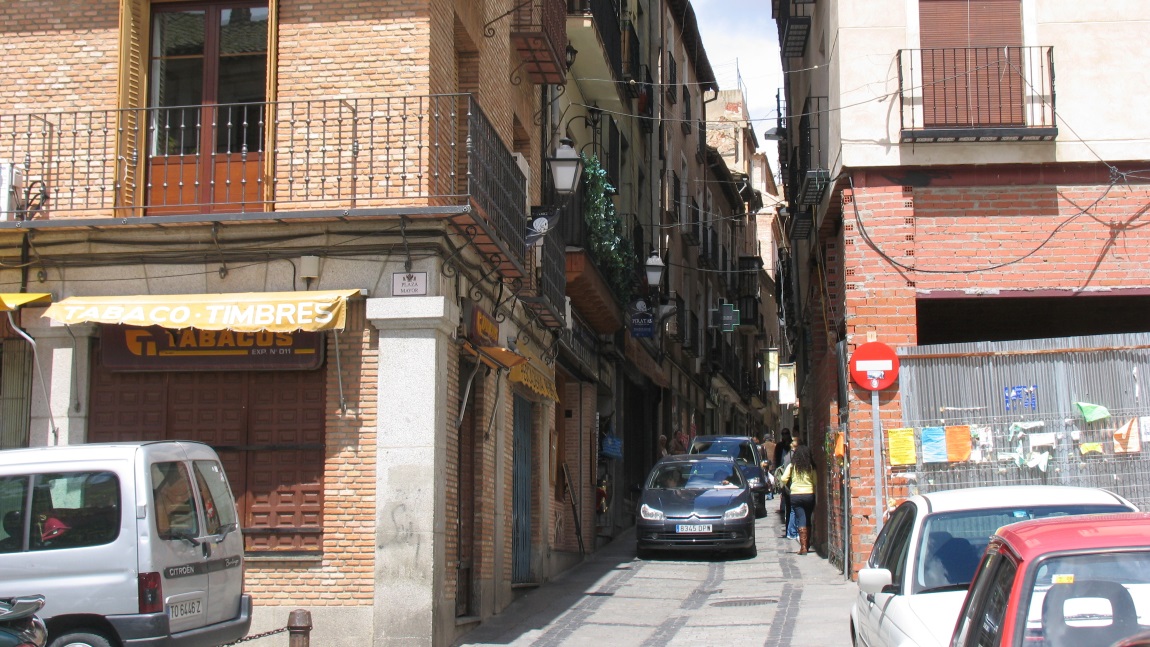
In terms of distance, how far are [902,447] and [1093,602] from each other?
9870mm

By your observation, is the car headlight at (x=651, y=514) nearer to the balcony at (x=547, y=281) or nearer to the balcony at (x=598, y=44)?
the balcony at (x=547, y=281)

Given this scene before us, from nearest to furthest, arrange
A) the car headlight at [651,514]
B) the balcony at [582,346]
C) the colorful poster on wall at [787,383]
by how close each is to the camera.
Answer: the car headlight at [651,514] < the balcony at [582,346] < the colorful poster on wall at [787,383]

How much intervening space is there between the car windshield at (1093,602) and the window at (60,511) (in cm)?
668

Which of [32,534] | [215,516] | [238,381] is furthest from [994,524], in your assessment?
[238,381]

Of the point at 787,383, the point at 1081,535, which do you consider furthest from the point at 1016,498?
the point at 787,383

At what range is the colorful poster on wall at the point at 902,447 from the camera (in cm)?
1424

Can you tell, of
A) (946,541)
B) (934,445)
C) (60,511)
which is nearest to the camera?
(946,541)

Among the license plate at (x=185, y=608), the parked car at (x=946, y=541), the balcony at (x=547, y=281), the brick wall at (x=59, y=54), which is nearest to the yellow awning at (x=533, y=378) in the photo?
the balcony at (x=547, y=281)

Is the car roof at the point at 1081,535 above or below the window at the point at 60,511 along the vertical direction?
above

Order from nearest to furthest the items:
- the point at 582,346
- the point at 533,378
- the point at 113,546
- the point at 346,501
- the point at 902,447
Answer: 1. the point at 113,546
2. the point at 346,501
3. the point at 902,447
4. the point at 533,378
5. the point at 582,346

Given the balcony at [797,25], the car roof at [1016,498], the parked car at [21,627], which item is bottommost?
the parked car at [21,627]

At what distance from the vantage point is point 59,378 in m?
12.4

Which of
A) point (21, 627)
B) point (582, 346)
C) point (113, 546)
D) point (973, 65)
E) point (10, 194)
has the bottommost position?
point (21, 627)

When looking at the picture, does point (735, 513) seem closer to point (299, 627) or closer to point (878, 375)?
point (878, 375)
